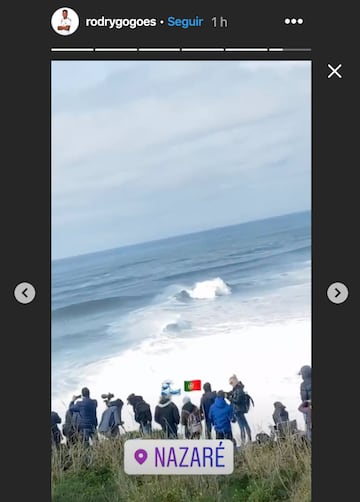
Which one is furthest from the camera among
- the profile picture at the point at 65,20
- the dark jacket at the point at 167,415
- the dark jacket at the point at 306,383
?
the dark jacket at the point at 167,415

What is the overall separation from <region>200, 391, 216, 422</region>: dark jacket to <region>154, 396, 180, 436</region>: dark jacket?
246mm

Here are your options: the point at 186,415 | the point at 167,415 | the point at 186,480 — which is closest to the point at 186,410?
the point at 186,415

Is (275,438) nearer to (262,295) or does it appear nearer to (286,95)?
(262,295)

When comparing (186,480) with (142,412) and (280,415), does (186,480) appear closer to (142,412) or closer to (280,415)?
(142,412)

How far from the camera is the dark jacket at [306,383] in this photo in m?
8.16

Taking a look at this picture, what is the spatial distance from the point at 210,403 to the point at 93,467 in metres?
1.27

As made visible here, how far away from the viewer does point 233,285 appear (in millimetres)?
8281

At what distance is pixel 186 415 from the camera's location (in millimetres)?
8320
